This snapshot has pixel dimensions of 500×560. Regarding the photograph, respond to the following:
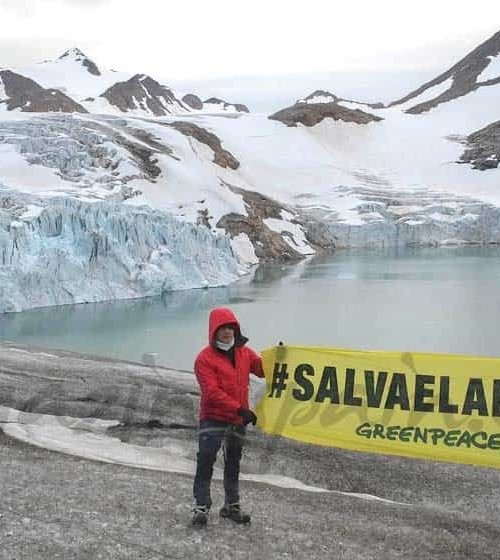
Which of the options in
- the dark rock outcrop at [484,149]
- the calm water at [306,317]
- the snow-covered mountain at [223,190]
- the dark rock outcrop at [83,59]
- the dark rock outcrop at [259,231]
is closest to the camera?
the calm water at [306,317]

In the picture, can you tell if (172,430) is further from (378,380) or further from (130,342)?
Answer: (130,342)

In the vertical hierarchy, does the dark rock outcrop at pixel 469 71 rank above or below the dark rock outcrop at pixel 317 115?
above

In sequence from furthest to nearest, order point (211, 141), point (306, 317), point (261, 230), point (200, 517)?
1. point (211, 141)
2. point (261, 230)
3. point (306, 317)
4. point (200, 517)

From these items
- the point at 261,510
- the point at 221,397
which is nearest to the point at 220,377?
the point at 221,397

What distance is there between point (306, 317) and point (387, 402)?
22.6 meters

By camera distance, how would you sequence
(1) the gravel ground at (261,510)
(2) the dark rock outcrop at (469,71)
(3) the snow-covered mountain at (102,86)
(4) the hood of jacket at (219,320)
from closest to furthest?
(4) the hood of jacket at (219,320)
(1) the gravel ground at (261,510)
(2) the dark rock outcrop at (469,71)
(3) the snow-covered mountain at (102,86)

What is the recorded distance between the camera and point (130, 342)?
1002 inches

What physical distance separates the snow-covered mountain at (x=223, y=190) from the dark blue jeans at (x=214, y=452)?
86.8ft

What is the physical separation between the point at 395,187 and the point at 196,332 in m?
51.2

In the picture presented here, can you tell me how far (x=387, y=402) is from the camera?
6.51 m

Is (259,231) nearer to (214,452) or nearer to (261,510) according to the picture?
(261,510)

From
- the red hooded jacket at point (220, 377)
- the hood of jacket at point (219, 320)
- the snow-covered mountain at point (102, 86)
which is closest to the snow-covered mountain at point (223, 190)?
the red hooded jacket at point (220, 377)

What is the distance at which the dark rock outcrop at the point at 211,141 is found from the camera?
69688 millimetres

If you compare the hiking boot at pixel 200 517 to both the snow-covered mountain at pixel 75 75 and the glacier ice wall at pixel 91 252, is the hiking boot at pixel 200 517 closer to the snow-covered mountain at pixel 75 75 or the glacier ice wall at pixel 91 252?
the glacier ice wall at pixel 91 252
